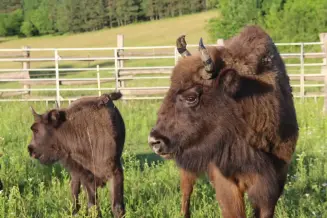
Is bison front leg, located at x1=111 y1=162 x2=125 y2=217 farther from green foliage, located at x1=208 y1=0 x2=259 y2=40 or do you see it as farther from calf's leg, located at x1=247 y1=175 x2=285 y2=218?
green foliage, located at x1=208 y1=0 x2=259 y2=40

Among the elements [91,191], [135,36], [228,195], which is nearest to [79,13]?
[135,36]

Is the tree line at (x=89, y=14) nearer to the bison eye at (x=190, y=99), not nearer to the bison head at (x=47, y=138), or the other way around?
the bison head at (x=47, y=138)

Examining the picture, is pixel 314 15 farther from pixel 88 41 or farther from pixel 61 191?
pixel 61 191

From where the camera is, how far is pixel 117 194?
7.04 meters

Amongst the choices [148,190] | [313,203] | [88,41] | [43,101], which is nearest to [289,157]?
[313,203]

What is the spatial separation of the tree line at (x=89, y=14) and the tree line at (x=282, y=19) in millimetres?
28528

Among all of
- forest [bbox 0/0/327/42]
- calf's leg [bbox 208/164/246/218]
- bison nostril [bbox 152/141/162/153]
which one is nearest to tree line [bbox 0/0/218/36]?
forest [bbox 0/0/327/42]

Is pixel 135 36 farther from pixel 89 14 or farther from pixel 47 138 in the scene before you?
pixel 47 138

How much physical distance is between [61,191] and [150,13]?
76263 mm

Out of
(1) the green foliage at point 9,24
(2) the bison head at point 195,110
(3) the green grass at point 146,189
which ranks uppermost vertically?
(1) the green foliage at point 9,24

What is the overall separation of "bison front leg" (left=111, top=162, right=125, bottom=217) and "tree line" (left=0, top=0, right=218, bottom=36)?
71.1m

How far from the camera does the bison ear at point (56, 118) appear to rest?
7715mm

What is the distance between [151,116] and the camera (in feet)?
49.0

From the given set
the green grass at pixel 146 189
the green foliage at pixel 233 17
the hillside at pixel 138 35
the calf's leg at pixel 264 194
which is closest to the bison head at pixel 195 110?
the calf's leg at pixel 264 194
